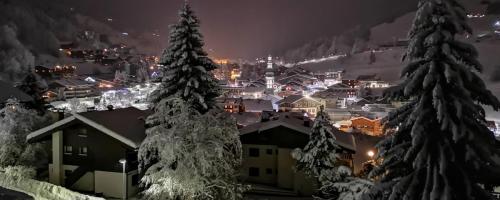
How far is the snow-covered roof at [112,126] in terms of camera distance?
27.5 m

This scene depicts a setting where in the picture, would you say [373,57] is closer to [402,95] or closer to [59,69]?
[59,69]

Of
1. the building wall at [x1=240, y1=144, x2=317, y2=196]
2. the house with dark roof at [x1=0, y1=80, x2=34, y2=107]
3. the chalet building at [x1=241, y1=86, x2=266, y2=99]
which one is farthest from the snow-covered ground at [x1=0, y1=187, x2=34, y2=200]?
the chalet building at [x1=241, y1=86, x2=266, y2=99]

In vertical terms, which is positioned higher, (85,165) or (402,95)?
(402,95)

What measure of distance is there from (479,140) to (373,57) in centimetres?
17514

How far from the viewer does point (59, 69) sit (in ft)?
398

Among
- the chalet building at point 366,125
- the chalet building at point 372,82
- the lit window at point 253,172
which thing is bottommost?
the lit window at point 253,172

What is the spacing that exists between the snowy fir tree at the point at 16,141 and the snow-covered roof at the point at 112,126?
1.31 metres

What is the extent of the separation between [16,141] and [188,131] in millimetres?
17501

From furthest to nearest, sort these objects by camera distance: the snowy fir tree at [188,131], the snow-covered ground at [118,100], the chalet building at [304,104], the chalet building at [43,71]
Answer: the chalet building at [43,71], the chalet building at [304,104], the snow-covered ground at [118,100], the snowy fir tree at [188,131]

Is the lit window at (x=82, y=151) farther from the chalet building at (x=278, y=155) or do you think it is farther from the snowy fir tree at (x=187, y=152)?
the chalet building at (x=278, y=155)

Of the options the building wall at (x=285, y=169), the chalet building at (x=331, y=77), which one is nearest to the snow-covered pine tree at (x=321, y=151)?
the building wall at (x=285, y=169)

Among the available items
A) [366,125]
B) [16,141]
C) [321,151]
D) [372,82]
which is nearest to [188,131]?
[321,151]

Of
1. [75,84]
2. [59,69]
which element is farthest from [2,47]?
[75,84]

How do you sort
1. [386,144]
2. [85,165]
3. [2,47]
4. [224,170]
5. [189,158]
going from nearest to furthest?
[386,144] < [189,158] < [224,170] < [85,165] < [2,47]
